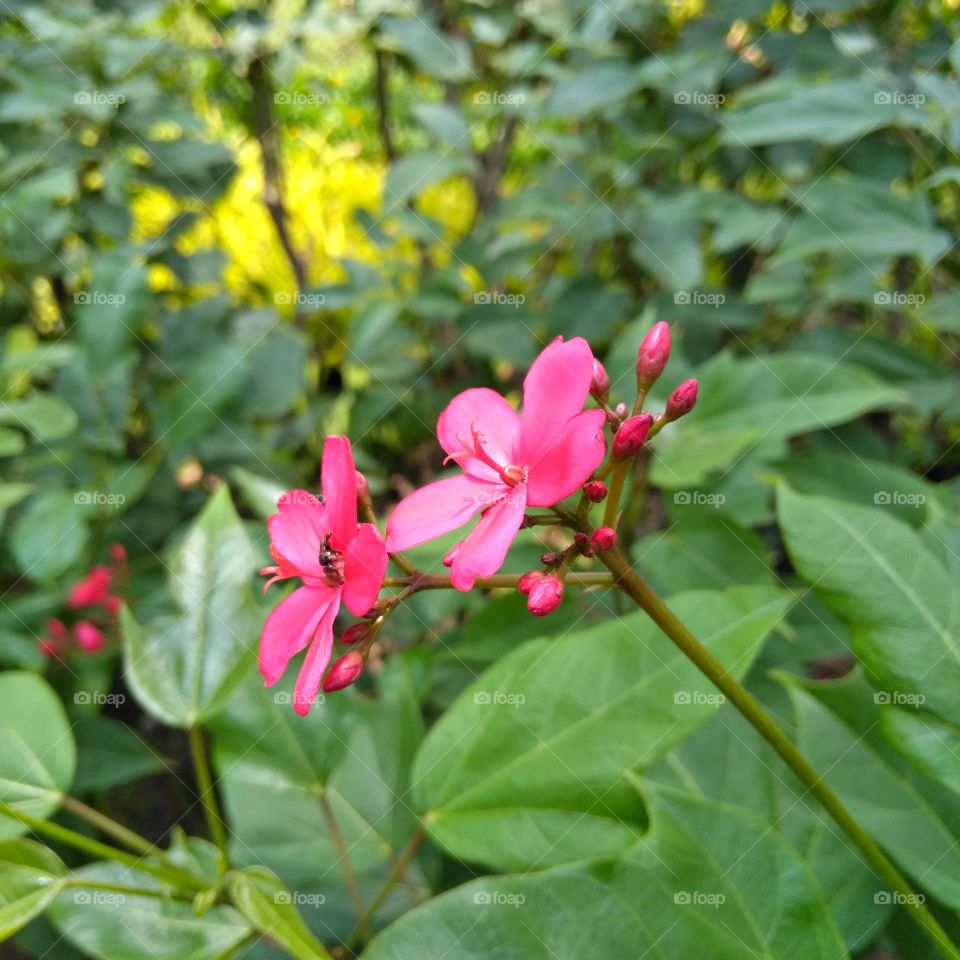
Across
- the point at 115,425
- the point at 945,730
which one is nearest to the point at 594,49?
the point at 115,425

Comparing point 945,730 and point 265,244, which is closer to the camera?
point 945,730

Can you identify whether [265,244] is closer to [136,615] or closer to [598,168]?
[598,168]

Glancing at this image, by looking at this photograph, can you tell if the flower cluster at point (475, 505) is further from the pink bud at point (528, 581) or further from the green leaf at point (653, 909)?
the green leaf at point (653, 909)

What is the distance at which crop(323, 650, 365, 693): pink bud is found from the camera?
2.13 feet

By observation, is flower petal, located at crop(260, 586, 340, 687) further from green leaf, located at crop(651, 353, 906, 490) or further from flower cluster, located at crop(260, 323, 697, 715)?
green leaf, located at crop(651, 353, 906, 490)

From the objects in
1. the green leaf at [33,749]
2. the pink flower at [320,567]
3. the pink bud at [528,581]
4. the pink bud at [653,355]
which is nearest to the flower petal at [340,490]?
the pink flower at [320,567]

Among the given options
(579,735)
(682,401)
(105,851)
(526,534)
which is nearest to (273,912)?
(105,851)

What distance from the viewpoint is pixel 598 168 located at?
1.77 metres

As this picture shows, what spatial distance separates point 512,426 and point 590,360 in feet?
0.42

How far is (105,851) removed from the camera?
30.3 inches

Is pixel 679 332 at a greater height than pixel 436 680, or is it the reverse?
pixel 679 332

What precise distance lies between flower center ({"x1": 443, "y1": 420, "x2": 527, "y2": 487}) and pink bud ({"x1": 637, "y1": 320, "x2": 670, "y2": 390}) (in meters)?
0.12

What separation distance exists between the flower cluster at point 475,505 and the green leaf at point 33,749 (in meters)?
0.35

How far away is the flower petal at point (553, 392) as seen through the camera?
598 mm
